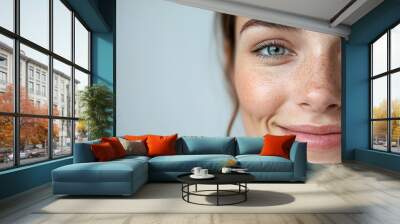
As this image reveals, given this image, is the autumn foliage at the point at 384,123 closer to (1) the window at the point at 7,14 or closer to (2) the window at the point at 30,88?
(2) the window at the point at 30,88

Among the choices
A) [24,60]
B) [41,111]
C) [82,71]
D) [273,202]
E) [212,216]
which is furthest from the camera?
[82,71]

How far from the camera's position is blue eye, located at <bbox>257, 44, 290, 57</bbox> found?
28.6ft

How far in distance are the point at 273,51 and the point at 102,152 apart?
4.86 meters

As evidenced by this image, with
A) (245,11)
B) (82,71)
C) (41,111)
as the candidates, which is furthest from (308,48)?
(41,111)

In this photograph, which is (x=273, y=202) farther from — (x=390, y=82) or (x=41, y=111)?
(x=390, y=82)

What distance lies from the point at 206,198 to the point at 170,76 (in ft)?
14.4

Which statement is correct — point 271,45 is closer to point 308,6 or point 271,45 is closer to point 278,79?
point 278,79

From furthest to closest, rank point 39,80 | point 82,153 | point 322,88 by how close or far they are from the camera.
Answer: point 322,88 → point 39,80 → point 82,153

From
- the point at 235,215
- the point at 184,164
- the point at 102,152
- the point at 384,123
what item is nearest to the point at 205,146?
the point at 184,164

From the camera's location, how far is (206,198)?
4.77 m

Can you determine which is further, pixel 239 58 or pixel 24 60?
pixel 239 58

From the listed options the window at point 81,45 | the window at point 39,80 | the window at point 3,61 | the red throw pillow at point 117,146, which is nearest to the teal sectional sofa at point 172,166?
the red throw pillow at point 117,146

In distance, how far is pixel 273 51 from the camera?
8.73 meters

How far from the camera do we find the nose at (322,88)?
8.72m
